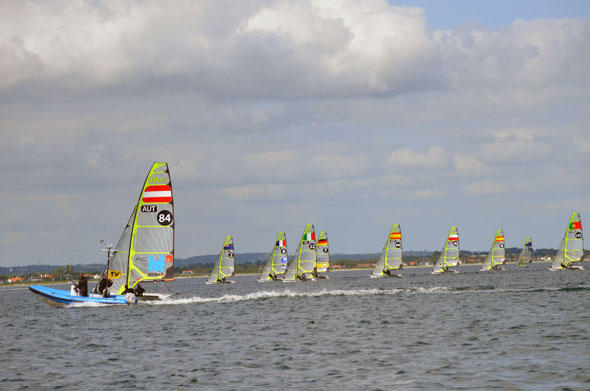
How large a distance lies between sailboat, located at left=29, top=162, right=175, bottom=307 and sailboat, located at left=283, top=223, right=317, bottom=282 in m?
65.4

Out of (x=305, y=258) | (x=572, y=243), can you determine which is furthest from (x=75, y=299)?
(x=572, y=243)

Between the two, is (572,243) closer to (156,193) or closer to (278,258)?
(278,258)

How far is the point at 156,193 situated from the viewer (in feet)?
193

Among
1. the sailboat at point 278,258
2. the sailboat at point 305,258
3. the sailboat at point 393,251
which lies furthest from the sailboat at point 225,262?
the sailboat at point 393,251

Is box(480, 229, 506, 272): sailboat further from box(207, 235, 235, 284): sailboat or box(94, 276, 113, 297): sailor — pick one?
box(94, 276, 113, 297): sailor

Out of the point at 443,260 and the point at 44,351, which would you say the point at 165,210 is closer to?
the point at 44,351

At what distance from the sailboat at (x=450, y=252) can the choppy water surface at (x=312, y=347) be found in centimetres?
8600

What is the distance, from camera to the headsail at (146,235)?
59.0 m

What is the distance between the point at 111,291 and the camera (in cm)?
5944

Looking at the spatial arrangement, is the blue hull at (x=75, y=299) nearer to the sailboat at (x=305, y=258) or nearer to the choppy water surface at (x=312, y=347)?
the choppy water surface at (x=312, y=347)

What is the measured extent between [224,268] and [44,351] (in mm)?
102371

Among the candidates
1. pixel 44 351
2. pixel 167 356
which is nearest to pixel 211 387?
pixel 167 356

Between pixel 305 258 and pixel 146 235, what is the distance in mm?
66774

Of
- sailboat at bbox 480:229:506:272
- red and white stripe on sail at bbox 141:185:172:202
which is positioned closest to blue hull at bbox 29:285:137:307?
red and white stripe on sail at bbox 141:185:172:202
